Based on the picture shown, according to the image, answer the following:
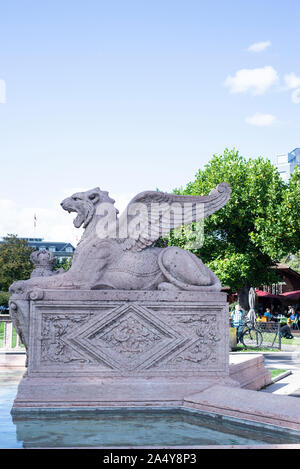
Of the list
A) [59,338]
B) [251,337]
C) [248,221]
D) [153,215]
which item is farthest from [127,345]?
[248,221]

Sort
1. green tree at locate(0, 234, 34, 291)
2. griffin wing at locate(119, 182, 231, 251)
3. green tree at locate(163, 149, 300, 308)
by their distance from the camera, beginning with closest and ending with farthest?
griffin wing at locate(119, 182, 231, 251) → green tree at locate(163, 149, 300, 308) → green tree at locate(0, 234, 34, 291)

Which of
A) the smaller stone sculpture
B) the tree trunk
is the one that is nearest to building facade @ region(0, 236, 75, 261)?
the tree trunk

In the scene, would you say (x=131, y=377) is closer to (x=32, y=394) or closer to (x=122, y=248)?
(x=32, y=394)

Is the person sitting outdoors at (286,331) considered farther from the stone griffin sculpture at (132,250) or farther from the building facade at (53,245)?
the building facade at (53,245)

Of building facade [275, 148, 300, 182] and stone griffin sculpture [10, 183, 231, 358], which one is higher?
building facade [275, 148, 300, 182]

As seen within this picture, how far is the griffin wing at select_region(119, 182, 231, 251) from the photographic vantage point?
6.11m

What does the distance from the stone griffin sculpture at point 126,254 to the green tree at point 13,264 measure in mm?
34680

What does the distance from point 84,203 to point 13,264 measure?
35235mm

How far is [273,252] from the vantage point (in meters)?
25.9

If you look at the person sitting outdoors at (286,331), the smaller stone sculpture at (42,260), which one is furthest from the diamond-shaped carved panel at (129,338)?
the person sitting outdoors at (286,331)

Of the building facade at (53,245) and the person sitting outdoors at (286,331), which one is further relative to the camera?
the building facade at (53,245)

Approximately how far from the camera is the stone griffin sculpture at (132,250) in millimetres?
5902

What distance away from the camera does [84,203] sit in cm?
632

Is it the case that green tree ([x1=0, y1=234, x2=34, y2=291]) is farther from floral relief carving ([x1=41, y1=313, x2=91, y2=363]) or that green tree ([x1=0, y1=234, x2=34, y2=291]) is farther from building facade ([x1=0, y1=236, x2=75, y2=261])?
building facade ([x1=0, y1=236, x2=75, y2=261])
